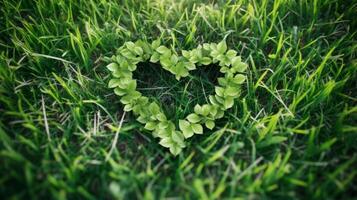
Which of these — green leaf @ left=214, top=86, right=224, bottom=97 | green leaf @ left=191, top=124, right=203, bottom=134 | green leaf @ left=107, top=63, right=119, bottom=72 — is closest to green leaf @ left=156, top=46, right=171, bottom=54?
green leaf @ left=107, top=63, right=119, bottom=72

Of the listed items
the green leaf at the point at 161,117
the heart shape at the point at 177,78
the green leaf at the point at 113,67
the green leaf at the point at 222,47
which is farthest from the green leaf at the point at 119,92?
the green leaf at the point at 222,47

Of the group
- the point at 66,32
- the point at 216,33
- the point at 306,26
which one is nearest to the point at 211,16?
the point at 216,33

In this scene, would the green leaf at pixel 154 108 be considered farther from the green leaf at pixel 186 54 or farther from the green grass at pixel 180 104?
the green leaf at pixel 186 54

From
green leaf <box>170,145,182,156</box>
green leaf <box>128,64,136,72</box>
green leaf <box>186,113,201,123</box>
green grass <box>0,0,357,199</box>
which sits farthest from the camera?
green leaf <box>128,64,136,72</box>

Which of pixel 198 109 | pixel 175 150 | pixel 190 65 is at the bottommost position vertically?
pixel 175 150

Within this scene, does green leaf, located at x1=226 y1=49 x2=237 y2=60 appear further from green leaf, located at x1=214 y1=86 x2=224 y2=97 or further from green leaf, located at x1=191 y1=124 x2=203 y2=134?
green leaf, located at x1=191 y1=124 x2=203 y2=134

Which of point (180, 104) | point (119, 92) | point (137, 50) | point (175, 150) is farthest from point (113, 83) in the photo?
point (175, 150)

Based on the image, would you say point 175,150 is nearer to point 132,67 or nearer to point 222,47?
point 132,67
